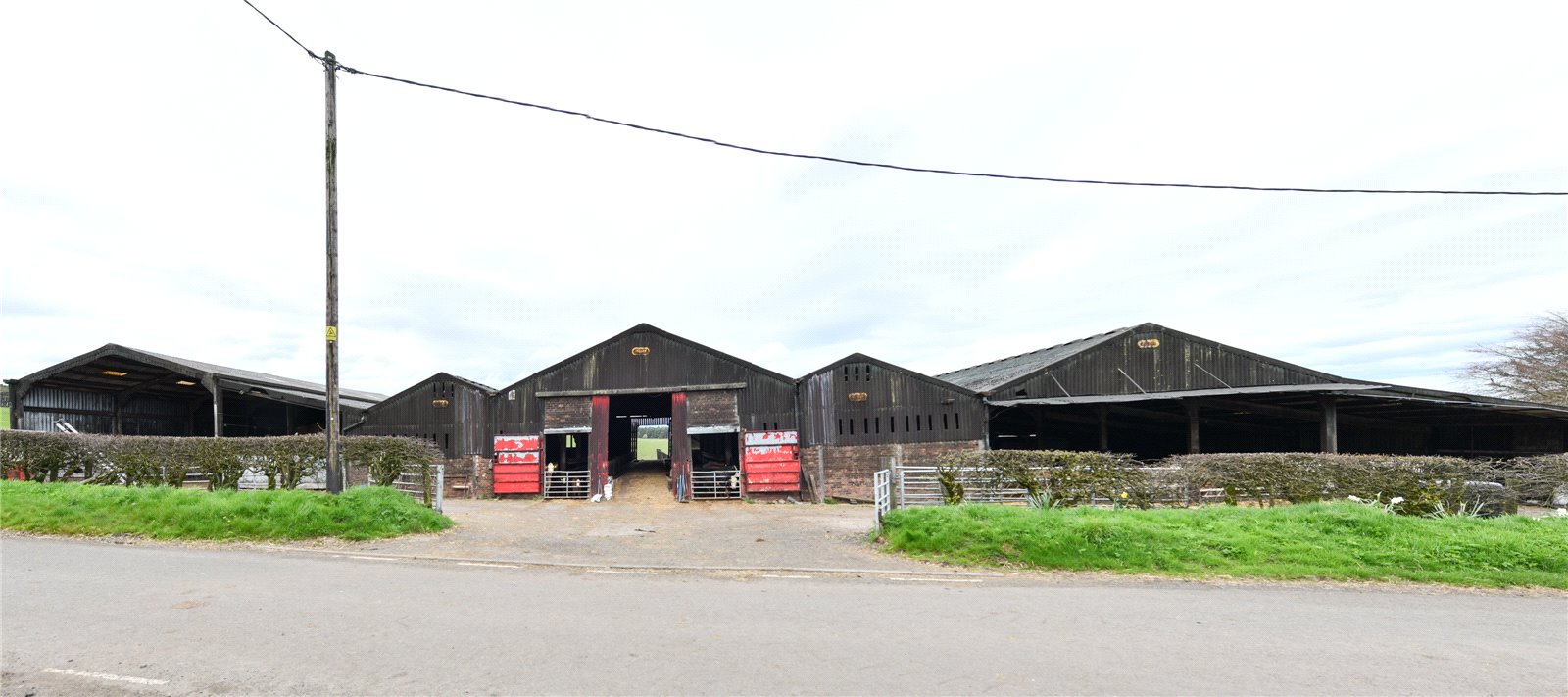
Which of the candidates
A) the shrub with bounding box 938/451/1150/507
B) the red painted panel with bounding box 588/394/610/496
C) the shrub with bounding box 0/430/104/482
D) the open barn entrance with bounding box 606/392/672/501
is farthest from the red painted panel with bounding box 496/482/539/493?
the shrub with bounding box 938/451/1150/507

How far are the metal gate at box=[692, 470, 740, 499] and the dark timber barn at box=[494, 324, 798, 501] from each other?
0.16 ft

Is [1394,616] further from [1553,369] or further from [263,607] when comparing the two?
[1553,369]

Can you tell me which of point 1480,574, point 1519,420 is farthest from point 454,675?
point 1519,420

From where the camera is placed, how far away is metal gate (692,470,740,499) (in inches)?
907

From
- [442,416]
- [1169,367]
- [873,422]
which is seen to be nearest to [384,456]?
[442,416]

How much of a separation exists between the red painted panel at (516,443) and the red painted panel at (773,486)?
25.8 feet

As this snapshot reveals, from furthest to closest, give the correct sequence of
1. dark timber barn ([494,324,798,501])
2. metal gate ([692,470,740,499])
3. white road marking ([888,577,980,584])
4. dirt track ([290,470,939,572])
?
dark timber barn ([494,324,798,501]) < metal gate ([692,470,740,499]) < dirt track ([290,470,939,572]) < white road marking ([888,577,980,584])

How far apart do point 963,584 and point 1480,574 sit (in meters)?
6.71

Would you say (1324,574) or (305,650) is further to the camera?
(1324,574)

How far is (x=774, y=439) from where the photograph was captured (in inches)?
901

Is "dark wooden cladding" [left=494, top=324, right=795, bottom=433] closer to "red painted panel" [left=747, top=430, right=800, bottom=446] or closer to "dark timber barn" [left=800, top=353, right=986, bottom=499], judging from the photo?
"red painted panel" [left=747, top=430, right=800, bottom=446]

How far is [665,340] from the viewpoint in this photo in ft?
78.0

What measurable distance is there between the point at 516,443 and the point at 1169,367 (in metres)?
25.1

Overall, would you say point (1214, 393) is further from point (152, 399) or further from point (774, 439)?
point (152, 399)
